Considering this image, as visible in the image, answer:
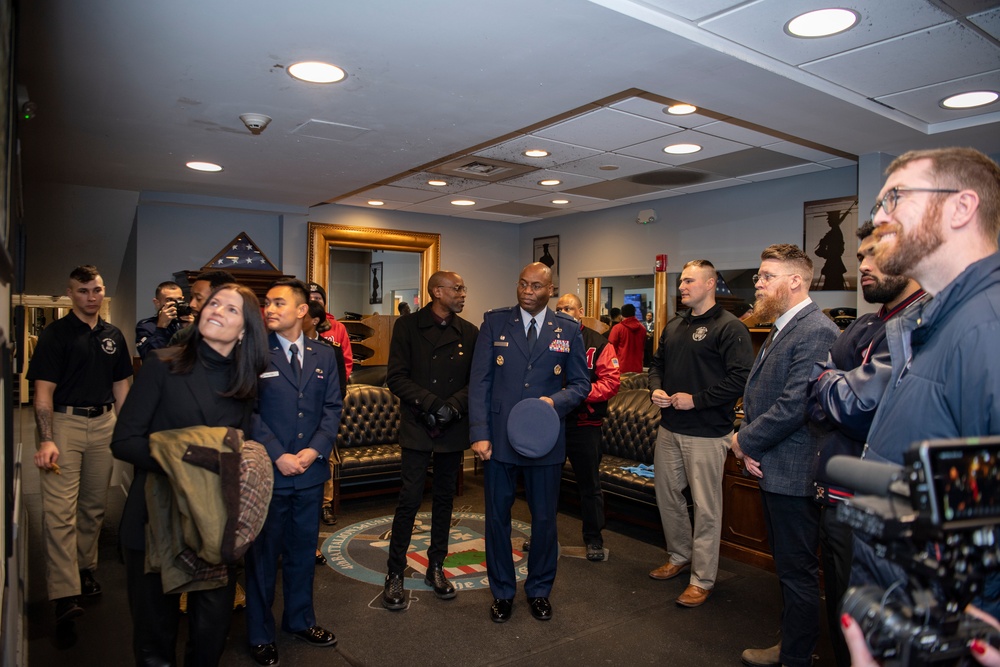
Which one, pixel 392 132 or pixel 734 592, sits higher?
→ pixel 392 132

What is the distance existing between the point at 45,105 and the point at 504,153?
3.24 meters

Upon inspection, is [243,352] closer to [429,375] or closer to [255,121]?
[429,375]

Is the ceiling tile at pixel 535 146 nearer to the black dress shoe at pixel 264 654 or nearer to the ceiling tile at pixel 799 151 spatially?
the ceiling tile at pixel 799 151

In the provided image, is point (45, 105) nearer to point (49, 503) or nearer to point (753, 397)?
point (49, 503)

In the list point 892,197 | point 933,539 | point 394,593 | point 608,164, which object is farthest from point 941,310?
point 608,164

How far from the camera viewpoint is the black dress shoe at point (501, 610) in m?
3.46

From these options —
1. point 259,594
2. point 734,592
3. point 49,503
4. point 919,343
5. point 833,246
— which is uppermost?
point 833,246

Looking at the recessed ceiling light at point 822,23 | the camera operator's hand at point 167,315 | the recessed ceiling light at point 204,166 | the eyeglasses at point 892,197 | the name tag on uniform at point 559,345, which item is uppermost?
the recessed ceiling light at point 822,23

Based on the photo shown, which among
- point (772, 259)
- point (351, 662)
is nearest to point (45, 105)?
point (351, 662)

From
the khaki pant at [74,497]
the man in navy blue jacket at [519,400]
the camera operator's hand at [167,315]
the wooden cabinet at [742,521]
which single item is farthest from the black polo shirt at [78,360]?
the wooden cabinet at [742,521]

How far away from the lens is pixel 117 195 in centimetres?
736

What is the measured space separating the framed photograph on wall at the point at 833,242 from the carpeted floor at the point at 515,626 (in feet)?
10.4

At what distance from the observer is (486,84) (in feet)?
12.2

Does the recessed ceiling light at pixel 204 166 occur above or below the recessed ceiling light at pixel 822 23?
below
